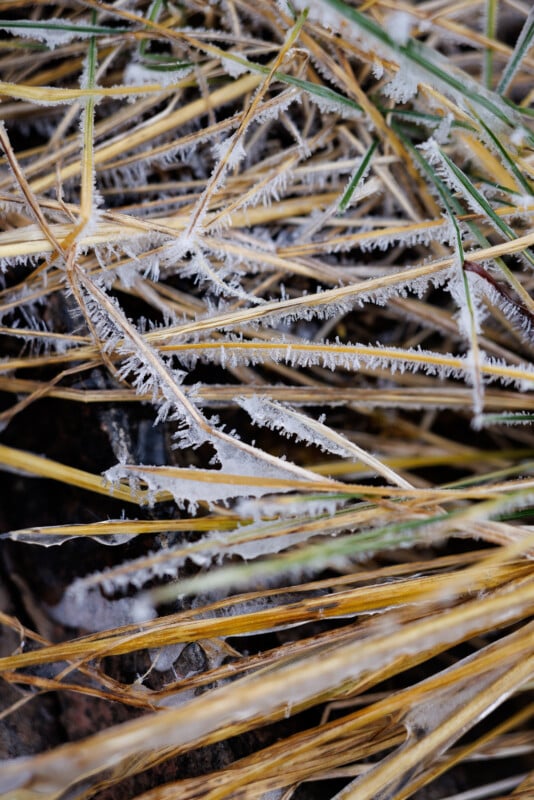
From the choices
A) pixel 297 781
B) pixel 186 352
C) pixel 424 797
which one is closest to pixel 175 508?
pixel 186 352

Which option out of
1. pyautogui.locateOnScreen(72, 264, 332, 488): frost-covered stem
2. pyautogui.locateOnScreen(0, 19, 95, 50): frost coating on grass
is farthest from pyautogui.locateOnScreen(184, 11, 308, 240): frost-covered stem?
pyautogui.locateOnScreen(0, 19, 95, 50): frost coating on grass

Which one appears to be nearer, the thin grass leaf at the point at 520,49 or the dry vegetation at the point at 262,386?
the dry vegetation at the point at 262,386

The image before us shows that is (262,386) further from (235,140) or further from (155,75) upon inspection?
(155,75)

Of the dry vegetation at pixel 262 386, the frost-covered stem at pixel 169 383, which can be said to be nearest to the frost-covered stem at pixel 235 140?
the dry vegetation at pixel 262 386

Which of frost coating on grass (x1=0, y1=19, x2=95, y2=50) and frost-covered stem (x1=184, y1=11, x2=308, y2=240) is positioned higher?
frost coating on grass (x1=0, y1=19, x2=95, y2=50)

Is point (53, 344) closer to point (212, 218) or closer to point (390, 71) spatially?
point (212, 218)

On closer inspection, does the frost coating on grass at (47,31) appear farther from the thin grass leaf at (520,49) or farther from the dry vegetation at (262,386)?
the thin grass leaf at (520,49)

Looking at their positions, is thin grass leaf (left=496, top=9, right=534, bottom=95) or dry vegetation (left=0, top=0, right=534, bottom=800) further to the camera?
thin grass leaf (left=496, top=9, right=534, bottom=95)

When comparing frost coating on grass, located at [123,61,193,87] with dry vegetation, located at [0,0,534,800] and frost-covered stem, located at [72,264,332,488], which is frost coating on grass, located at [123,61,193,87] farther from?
frost-covered stem, located at [72,264,332,488]
